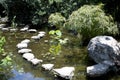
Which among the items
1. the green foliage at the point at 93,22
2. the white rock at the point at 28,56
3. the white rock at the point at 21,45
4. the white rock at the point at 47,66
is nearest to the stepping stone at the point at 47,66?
the white rock at the point at 47,66

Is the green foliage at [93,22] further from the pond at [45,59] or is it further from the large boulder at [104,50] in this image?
the large boulder at [104,50]

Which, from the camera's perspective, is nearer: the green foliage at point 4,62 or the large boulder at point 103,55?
the green foliage at point 4,62

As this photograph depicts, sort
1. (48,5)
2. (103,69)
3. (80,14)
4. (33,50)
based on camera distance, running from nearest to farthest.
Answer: (103,69) < (80,14) < (33,50) < (48,5)

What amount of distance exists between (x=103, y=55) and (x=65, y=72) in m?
1.17

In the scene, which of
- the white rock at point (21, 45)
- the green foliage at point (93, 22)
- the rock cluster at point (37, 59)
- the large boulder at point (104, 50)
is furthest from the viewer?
the white rock at point (21, 45)

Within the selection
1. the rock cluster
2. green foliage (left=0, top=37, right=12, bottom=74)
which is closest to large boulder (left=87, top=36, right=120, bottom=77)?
the rock cluster

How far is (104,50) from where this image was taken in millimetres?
7547

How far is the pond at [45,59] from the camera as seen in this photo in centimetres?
782

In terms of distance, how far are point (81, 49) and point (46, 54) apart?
48.6 inches

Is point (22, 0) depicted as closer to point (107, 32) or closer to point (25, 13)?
point (25, 13)

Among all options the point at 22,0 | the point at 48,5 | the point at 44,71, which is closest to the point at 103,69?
the point at 44,71

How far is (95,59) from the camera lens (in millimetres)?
7727

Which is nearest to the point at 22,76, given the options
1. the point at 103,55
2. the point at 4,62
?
the point at 4,62

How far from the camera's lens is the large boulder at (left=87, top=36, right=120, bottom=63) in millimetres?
7500
